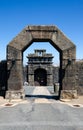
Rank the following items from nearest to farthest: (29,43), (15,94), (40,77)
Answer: (15,94) → (29,43) → (40,77)

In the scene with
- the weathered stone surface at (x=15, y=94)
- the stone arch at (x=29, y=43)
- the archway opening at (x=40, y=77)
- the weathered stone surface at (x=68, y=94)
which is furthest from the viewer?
the archway opening at (x=40, y=77)

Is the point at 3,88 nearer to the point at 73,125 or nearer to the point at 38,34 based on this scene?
the point at 38,34

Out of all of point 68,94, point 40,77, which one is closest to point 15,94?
point 68,94

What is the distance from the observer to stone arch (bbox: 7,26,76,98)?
20.2m

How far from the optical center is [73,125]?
32.8 ft

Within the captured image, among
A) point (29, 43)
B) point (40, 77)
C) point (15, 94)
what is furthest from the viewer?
point (40, 77)

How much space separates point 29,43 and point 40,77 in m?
22.5

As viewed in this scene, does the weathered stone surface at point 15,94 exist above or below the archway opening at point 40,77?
below

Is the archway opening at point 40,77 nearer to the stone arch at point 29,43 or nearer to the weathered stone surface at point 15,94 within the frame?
the stone arch at point 29,43

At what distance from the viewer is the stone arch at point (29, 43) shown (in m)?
20.2

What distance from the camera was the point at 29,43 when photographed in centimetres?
2072

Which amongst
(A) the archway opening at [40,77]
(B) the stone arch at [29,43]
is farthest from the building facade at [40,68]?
(B) the stone arch at [29,43]

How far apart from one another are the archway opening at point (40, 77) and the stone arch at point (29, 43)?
21.7m

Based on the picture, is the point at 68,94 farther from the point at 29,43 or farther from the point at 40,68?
the point at 40,68
